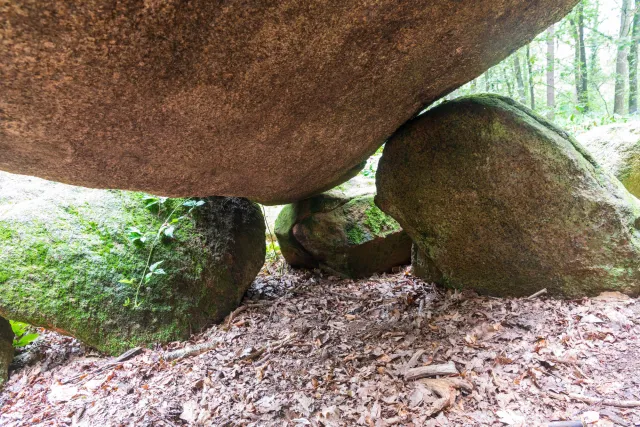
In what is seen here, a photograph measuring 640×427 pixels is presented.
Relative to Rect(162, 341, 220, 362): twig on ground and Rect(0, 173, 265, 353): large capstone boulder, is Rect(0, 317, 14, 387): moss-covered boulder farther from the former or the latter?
Rect(162, 341, 220, 362): twig on ground

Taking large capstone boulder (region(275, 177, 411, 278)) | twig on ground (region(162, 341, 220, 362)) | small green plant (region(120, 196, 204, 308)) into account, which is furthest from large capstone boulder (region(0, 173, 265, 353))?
large capstone boulder (region(275, 177, 411, 278))

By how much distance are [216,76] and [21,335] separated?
3298 mm

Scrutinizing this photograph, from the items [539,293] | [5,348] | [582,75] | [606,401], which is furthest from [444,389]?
[582,75]

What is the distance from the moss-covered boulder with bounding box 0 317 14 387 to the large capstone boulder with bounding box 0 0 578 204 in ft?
6.58

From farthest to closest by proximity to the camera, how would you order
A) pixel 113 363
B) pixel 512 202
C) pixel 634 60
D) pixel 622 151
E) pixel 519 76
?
pixel 519 76
pixel 634 60
pixel 622 151
pixel 113 363
pixel 512 202

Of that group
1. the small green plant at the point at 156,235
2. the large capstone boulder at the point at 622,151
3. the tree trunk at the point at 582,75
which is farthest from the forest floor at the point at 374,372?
the tree trunk at the point at 582,75

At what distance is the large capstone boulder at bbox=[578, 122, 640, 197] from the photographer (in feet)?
13.9

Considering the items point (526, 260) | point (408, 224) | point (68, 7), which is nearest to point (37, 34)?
point (68, 7)

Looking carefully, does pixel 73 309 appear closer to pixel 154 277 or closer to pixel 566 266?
pixel 154 277

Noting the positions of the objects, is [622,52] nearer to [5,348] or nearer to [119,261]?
[119,261]

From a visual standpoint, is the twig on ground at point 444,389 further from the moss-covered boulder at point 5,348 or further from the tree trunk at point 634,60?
the tree trunk at point 634,60

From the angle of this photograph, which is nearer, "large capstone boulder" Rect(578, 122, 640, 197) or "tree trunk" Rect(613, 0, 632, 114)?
"large capstone boulder" Rect(578, 122, 640, 197)

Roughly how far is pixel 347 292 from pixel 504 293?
163 centimetres

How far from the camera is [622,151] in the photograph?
4301 mm
